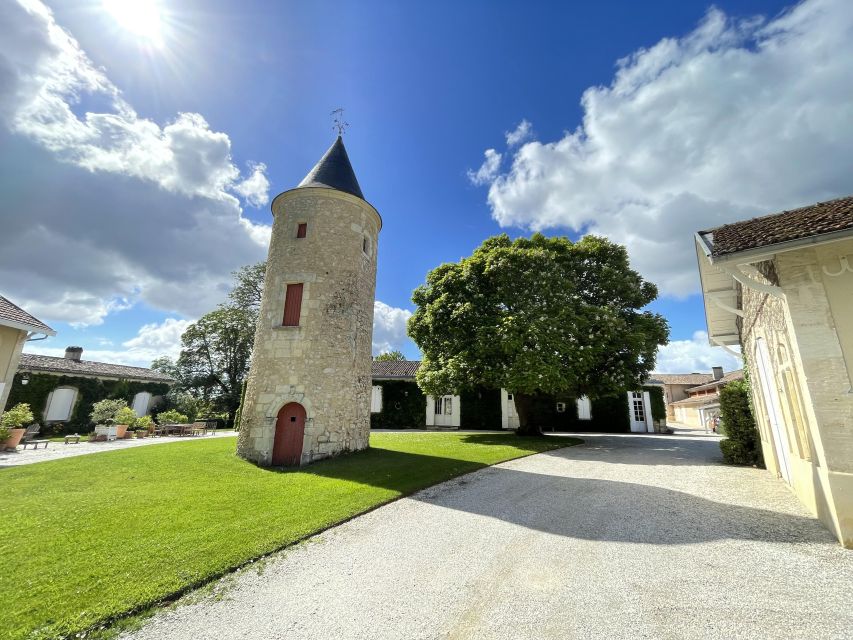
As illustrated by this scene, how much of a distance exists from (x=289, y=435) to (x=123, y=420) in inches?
489

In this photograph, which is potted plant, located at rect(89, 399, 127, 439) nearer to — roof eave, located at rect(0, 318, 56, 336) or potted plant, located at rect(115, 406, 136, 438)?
potted plant, located at rect(115, 406, 136, 438)

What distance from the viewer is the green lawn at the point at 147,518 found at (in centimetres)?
349

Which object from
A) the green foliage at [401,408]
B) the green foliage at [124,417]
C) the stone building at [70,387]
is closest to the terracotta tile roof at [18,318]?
the green foliage at [124,417]

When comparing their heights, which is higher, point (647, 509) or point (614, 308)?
point (614, 308)

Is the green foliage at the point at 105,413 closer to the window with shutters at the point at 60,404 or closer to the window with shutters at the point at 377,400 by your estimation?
the window with shutters at the point at 60,404

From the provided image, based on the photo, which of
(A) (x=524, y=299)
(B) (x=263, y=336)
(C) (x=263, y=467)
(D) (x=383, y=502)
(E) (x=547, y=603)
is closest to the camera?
(E) (x=547, y=603)

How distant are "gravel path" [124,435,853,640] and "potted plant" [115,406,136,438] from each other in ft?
56.4

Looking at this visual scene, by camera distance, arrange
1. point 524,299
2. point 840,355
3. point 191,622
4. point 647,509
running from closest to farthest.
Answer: point 191,622 → point 840,355 → point 647,509 → point 524,299

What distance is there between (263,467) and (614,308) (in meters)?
15.0

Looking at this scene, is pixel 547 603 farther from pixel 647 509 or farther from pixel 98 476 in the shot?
pixel 98 476

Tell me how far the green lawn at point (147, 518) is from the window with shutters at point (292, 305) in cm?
441

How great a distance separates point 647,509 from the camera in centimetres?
618

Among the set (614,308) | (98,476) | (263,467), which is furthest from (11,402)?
(614,308)

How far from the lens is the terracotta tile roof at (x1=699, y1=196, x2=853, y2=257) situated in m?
4.55
